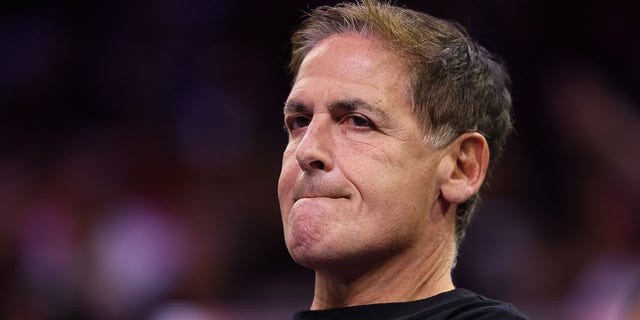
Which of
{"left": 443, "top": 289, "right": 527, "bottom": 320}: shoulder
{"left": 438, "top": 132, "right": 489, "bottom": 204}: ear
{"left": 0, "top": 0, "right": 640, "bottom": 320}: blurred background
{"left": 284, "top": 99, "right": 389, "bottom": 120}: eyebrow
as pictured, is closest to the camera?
{"left": 443, "top": 289, "right": 527, "bottom": 320}: shoulder

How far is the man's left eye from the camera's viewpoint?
2490mm

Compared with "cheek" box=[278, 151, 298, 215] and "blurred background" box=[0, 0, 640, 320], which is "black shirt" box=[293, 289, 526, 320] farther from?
"blurred background" box=[0, 0, 640, 320]

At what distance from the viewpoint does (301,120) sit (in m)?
2.63

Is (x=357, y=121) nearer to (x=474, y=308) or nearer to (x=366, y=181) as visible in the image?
(x=366, y=181)

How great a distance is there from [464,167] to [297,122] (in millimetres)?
464

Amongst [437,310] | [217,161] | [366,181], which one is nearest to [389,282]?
[437,310]

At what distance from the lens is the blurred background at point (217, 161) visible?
4.90m

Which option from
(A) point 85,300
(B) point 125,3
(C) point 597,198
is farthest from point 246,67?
(C) point 597,198

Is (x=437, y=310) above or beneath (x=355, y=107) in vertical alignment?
beneath

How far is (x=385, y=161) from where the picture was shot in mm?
2439

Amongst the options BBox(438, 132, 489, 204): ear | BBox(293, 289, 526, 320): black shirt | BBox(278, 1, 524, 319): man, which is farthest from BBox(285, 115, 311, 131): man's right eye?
BBox(293, 289, 526, 320): black shirt

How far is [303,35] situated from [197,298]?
239 cm

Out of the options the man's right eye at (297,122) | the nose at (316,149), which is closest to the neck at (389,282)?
the nose at (316,149)

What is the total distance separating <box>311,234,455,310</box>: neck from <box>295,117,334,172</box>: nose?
29 cm
